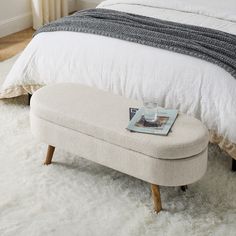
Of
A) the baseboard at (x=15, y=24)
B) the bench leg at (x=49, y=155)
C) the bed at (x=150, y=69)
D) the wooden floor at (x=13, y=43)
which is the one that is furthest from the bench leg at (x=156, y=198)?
the baseboard at (x=15, y=24)

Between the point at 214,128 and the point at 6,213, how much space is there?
1124 mm

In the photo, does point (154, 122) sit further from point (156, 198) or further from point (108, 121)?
point (156, 198)

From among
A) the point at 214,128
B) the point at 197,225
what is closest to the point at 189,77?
the point at 214,128

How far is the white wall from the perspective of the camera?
15.4ft

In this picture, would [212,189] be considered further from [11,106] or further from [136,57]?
[11,106]

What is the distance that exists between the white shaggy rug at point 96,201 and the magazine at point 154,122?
0.37 metres

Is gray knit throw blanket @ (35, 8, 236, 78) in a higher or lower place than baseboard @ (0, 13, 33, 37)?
higher

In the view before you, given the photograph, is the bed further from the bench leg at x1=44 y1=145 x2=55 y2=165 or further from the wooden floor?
the wooden floor

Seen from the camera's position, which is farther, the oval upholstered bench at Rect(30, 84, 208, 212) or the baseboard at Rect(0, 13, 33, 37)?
the baseboard at Rect(0, 13, 33, 37)

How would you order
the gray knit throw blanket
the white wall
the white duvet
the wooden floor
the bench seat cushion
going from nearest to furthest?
1. the bench seat cushion
2. the white duvet
3. the gray knit throw blanket
4. the wooden floor
5. the white wall

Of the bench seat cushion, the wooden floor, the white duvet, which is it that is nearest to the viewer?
the bench seat cushion

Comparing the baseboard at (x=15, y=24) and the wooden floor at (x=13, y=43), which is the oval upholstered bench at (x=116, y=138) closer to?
the wooden floor at (x=13, y=43)

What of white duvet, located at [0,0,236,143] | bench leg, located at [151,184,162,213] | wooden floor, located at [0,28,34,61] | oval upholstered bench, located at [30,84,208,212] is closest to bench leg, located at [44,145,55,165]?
oval upholstered bench, located at [30,84,208,212]

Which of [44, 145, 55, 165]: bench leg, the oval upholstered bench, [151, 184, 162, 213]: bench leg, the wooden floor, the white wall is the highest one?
the oval upholstered bench
